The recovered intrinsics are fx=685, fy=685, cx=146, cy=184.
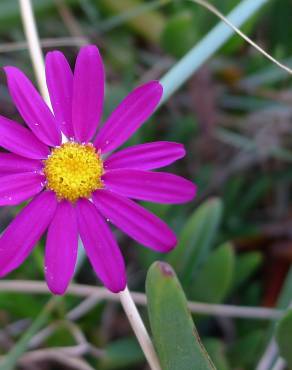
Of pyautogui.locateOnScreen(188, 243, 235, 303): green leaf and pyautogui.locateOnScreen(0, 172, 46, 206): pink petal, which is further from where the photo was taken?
pyautogui.locateOnScreen(188, 243, 235, 303): green leaf

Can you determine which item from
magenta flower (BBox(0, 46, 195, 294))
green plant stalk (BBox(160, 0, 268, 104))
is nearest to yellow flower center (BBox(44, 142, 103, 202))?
magenta flower (BBox(0, 46, 195, 294))

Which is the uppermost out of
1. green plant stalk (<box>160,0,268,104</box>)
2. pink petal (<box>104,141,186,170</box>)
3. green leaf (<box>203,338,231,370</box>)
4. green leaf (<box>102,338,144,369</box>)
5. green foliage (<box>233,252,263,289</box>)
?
green plant stalk (<box>160,0,268,104</box>)

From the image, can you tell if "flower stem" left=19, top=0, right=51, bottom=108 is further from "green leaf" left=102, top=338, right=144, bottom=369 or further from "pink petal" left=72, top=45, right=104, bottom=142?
"green leaf" left=102, top=338, right=144, bottom=369

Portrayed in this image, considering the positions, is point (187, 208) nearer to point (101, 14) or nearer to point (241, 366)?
point (241, 366)

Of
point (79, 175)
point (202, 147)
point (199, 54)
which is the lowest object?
point (79, 175)

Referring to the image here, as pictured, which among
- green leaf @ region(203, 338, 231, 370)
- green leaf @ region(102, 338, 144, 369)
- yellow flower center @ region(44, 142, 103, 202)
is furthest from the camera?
green leaf @ region(102, 338, 144, 369)

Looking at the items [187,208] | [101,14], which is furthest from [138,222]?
[101,14]

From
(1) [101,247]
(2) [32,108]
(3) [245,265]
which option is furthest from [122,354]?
(2) [32,108]

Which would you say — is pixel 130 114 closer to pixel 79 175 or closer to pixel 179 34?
pixel 79 175
